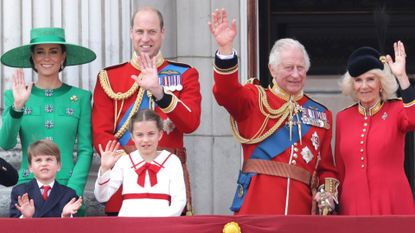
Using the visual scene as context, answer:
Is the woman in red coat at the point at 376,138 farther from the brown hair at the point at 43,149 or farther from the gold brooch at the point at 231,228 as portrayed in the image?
the brown hair at the point at 43,149

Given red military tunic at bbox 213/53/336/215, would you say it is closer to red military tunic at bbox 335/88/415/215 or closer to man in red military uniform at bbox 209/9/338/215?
man in red military uniform at bbox 209/9/338/215

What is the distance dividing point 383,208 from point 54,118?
6.08 feet

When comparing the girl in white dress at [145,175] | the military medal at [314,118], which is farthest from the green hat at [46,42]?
the military medal at [314,118]

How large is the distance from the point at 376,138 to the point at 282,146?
51cm

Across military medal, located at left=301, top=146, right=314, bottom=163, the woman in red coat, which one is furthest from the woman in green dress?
the woman in red coat

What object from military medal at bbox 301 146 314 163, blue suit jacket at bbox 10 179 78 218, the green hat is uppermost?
the green hat

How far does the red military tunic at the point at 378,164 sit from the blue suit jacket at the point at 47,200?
1480 mm

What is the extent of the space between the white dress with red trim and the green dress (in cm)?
39

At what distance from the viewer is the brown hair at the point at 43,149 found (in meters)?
8.46

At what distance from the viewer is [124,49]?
1012 centimetres

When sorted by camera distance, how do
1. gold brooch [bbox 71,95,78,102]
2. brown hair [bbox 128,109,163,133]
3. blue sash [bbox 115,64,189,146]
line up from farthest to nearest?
1. gold brooch [bbox 71,95,78,102]
2. blue sash [bbox 115,64,189,146]
3. brown hair [bbox 128,109,163,133]

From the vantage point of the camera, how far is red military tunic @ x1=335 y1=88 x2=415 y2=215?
338 inches

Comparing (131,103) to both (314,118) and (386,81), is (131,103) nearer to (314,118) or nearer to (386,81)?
(314,118)

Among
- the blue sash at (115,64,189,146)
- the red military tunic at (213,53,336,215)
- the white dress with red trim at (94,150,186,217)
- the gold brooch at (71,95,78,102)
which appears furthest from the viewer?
the gold brooch at (71,95,78,102)
